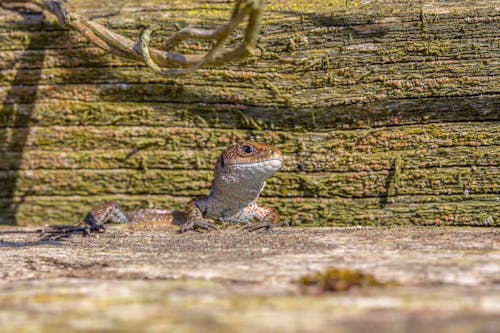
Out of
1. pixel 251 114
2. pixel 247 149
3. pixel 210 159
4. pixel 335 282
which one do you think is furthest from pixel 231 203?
pixel 335 282

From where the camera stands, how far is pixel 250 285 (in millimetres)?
1979

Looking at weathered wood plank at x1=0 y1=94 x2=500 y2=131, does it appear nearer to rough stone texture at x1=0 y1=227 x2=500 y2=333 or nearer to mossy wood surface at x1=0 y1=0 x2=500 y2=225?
mossy wood surface at x1=0 y1=0 x2=500 y2=225

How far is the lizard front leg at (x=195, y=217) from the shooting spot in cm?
436

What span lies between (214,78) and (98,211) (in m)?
1.21

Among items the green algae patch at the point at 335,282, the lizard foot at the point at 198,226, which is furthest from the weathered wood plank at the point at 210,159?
the green algae patch at the point at 335,282

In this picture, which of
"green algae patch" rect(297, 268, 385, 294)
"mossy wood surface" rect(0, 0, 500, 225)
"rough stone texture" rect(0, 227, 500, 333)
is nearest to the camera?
"rough stone texture" rect(0, 227, 500, 333)

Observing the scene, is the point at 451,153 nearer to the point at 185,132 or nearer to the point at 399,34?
the point at 399,34

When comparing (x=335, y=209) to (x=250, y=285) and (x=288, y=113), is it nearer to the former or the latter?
(x=288, y=113)

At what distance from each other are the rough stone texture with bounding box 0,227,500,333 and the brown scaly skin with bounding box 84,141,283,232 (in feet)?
3.62

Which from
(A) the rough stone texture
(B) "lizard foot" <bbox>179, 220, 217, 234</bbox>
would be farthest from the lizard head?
(A) the rough stone texture

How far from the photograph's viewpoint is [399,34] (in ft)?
13.3

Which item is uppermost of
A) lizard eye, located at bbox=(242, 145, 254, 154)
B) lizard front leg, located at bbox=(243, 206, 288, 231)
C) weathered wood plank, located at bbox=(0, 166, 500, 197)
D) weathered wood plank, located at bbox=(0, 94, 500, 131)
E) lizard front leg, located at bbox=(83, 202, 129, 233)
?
weathered wood plank, located at bbox=(0, 94, 500, 131)

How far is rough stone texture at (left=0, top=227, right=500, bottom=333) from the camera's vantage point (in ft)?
4.98

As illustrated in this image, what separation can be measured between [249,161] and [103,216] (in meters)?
1.18
